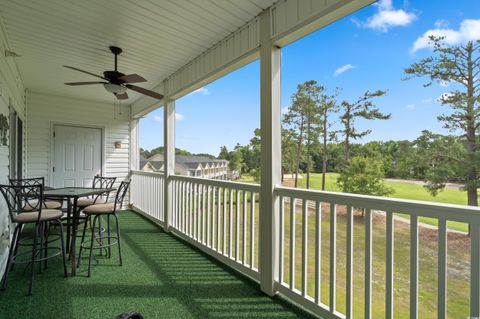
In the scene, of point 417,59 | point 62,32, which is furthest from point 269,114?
point 62,32

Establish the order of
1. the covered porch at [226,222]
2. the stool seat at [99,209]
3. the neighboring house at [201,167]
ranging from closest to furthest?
the covered porch at [226,222], the stool seat at [99,209], the neighboring house at [201,167]

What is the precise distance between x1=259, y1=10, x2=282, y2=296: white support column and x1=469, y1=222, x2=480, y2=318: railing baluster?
53.2 inches

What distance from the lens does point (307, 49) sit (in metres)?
2.11

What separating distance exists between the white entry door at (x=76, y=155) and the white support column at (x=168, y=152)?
2554mm

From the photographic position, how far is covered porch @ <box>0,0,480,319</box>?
1.65m

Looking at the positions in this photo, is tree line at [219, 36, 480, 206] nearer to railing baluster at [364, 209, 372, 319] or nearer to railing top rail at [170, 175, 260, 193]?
railing baluster at [364, 209, 372, 319]

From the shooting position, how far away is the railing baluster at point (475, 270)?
1.23 metres

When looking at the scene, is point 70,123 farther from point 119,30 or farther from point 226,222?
point 226,222

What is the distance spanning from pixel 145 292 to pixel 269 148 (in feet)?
5.84

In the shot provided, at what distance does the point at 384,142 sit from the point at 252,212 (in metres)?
1.48

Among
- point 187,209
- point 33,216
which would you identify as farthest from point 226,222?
point 33,216

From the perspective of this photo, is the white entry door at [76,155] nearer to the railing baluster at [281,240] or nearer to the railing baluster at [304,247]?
the railing baluster at [281,240]

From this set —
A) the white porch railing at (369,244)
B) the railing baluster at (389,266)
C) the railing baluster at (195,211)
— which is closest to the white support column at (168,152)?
the railing baluster at (195,211)

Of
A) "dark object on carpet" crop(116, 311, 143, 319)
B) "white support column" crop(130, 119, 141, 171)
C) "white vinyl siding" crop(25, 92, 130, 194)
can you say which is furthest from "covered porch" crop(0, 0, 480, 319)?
"white support column" crop(130, 119, 141, 171)
